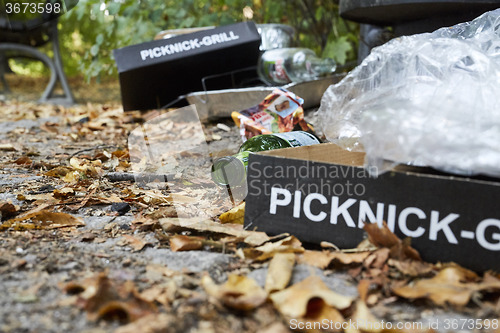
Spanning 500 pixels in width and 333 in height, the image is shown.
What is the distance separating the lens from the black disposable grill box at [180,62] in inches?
81.7

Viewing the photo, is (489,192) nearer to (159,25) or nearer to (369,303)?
(369,303)

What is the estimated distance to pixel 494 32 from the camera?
1.28 metres

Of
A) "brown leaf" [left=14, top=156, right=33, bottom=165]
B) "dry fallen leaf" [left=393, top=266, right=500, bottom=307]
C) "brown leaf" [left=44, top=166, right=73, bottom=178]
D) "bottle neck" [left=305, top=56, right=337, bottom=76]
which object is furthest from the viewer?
"bottle neck" [left=305, top=56, right=337, bottom=76]

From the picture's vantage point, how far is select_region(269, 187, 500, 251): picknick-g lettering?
2.66 ft

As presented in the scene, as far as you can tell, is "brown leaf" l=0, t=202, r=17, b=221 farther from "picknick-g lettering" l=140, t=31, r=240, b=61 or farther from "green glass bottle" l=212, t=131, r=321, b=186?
"picknick-g lettering" l=140, t=31, r=240, b=61

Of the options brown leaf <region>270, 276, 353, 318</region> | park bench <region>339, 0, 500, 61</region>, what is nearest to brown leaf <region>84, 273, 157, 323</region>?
brown leaf <region>270, 276, 353, 318</region>

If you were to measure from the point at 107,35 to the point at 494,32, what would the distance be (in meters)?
2.66

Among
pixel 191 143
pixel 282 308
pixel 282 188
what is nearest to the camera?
pixel 282 308

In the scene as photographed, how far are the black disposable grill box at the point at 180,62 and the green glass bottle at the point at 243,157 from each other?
37.1 inches

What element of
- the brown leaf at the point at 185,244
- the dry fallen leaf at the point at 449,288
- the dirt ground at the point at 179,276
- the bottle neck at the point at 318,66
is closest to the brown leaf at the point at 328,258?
the dirt ground at the point at 179,276

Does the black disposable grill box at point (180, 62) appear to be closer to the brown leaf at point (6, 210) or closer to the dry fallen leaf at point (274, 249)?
the brown leaf at point (6, 210)

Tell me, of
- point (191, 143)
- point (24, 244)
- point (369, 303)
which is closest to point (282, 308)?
point (369, 303)

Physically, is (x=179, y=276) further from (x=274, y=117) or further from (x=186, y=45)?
(x=186, y=45)

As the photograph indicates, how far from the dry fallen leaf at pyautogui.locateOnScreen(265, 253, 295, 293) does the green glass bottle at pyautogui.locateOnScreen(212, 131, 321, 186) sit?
1.12ft
